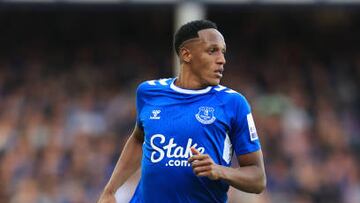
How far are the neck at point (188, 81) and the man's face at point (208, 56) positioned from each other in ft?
0.07

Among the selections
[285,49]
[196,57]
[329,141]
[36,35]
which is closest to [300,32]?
[285,49]

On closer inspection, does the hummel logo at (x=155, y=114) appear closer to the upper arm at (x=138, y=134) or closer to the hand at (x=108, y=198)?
the upper arm at (x=138, y=134)

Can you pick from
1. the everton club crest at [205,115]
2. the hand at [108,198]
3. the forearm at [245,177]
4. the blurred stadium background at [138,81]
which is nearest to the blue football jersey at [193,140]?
the everton club crest at [205,115]

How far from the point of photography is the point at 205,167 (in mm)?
4906

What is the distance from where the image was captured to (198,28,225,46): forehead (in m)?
5.33

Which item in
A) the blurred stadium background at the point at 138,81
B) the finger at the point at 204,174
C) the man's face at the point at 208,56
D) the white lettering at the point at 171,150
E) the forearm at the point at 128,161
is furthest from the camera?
the blurred stadium background at the point at 138,81

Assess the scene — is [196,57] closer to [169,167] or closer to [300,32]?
[169,167]

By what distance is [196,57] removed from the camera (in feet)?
17.7

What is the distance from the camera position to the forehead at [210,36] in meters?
5.33

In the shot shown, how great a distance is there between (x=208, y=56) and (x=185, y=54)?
190 millimetres

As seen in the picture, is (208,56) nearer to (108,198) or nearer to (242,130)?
(242,130)

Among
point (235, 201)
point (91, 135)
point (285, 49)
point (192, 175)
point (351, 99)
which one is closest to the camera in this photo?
point (192, 175)

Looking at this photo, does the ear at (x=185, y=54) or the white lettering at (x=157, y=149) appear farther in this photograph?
the ear at (x=185, y=54)

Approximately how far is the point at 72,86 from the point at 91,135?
1913 millimetres
